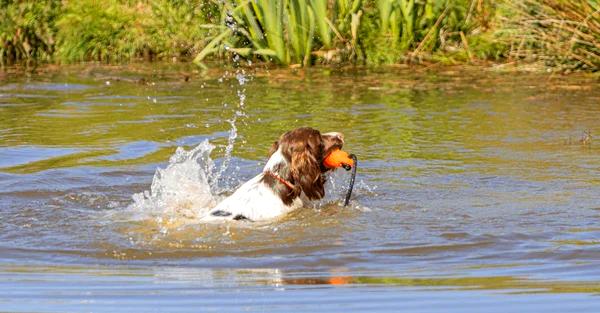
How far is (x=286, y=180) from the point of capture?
7977 mm

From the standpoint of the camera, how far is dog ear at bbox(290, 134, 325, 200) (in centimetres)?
785

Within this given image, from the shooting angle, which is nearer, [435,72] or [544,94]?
[544,94]

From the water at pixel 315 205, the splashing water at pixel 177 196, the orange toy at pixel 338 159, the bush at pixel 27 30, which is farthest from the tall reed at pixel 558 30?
the bush at pixel 27 30

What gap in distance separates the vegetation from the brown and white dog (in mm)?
5595

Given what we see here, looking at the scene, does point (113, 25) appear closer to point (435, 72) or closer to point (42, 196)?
point (435, 72)

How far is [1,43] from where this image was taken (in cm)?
1592

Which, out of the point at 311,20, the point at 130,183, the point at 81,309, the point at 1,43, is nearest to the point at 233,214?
the point at 130,183

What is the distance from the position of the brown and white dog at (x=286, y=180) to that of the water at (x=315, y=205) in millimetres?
143

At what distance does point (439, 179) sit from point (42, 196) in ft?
9.74

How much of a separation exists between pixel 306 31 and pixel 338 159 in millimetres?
6733

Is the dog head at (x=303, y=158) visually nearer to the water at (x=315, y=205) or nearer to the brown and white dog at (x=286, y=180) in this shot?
the brown and white dog at (x=286, y=180)

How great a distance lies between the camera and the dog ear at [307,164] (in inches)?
309

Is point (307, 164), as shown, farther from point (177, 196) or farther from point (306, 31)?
point (306, 31)

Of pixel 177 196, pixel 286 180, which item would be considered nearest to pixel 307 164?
pixel 286 180
